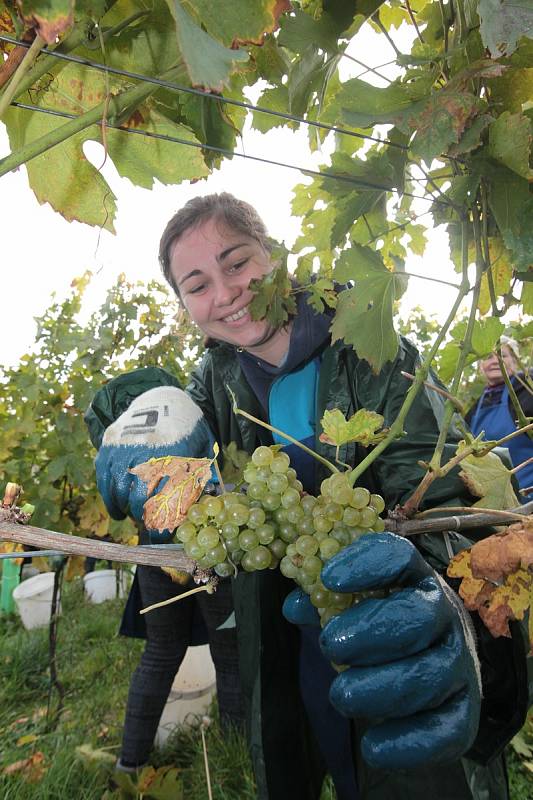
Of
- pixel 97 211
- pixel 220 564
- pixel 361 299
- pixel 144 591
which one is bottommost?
pixel 144 591

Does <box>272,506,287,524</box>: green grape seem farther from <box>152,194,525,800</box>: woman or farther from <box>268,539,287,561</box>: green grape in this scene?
<box>152,194,525,800</box>: woman

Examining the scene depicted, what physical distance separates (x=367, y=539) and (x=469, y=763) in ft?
2.67

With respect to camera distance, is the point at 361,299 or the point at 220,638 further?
the point at 220,638

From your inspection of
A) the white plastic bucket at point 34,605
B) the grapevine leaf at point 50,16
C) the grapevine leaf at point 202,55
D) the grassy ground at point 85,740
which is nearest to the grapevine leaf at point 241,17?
the grapevine leaf at point 202,55

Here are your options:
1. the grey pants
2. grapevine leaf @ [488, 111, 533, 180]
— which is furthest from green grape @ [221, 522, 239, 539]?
the grey pants

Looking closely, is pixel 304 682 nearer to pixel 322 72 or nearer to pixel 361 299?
pixel 361 299

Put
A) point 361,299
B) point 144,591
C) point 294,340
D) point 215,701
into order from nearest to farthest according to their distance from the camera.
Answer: point 361,299 → point 294,340 → point 144,591 → point 215,701

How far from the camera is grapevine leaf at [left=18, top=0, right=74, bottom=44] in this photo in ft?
1.74

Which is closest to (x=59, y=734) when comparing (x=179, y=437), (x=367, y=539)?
(x=179, y=437)

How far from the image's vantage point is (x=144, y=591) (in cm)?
214

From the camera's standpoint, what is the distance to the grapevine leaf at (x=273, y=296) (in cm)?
133

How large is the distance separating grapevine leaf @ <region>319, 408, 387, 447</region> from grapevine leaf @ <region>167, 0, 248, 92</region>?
0.49 m

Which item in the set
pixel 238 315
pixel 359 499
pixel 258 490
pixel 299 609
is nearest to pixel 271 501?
pixel 258 490

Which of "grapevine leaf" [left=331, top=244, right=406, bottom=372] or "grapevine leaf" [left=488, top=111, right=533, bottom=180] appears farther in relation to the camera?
"grapevine leaf" [left=331, top=244, right=406, bottom=372]
